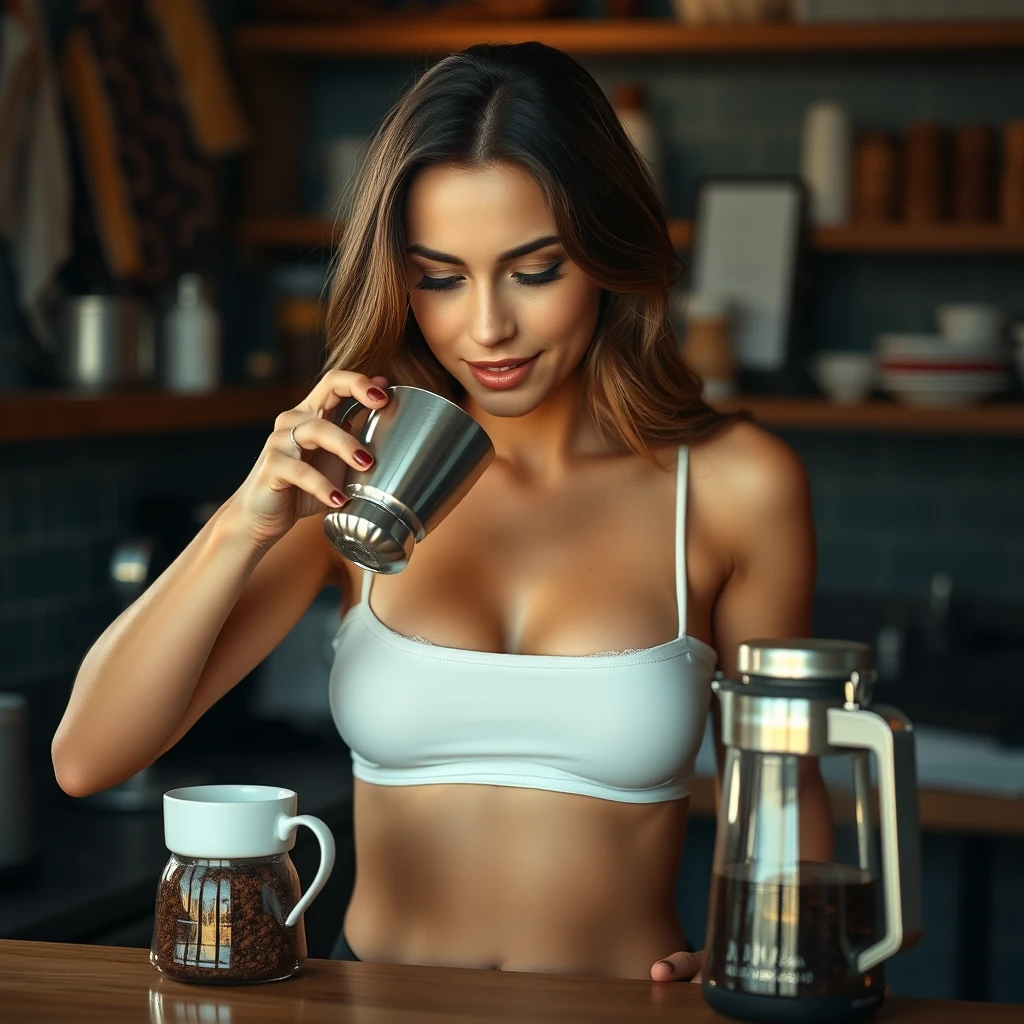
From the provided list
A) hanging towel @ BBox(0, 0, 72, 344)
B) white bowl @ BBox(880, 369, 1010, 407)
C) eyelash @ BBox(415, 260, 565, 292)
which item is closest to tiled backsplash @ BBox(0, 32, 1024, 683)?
white bowl @ BBox(880, 369, 1010, 407)

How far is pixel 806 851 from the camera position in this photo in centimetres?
104

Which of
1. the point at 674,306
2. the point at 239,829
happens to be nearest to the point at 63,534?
the point at 674,306

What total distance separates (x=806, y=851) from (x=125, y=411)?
1923 millimetres

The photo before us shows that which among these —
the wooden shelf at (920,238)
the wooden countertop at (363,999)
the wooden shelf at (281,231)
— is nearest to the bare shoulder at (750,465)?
the wooden countertop at (363,999)

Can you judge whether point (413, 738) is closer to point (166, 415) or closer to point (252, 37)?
point (166, 415)

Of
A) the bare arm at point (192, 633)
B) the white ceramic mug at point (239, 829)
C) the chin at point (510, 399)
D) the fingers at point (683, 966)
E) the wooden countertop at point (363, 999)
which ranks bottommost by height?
the fingers at point (683, 966)

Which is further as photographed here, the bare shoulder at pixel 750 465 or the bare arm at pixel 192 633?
the bare shoulder at pixel 750 465

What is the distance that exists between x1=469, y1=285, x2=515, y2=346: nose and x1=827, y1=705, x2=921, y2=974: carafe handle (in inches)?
22.6

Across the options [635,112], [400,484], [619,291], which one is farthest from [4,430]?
[635,112]

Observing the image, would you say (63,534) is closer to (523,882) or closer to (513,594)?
(513,594)

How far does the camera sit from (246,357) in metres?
3.69

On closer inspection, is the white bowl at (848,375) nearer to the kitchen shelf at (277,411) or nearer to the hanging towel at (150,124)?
the kitchen shelf at (277,411)

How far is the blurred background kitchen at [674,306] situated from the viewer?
2.75m

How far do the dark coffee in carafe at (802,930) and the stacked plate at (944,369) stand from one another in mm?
2285
